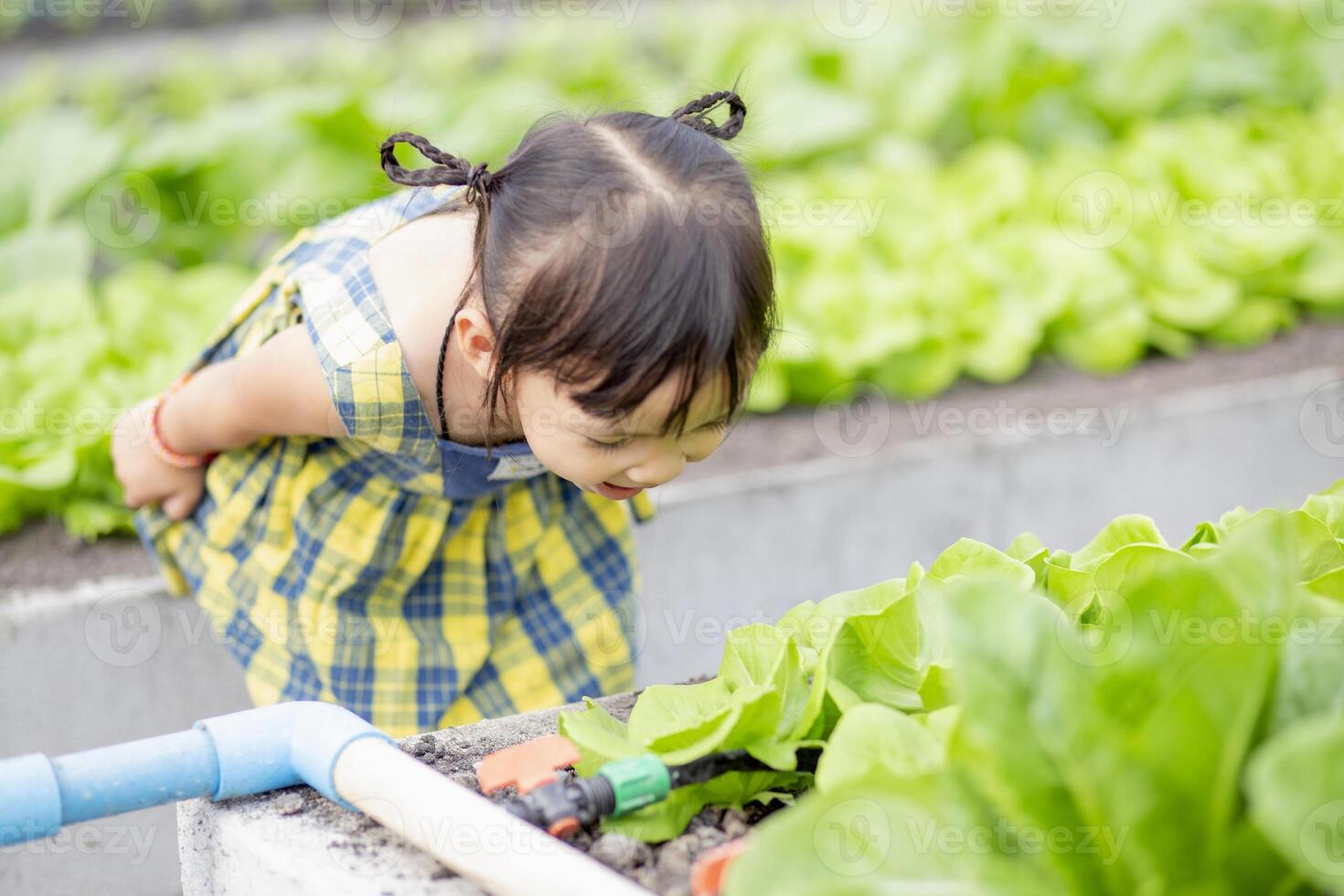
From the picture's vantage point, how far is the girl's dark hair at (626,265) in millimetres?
1181

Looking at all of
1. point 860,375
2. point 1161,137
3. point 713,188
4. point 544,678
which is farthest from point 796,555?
point 1161,137

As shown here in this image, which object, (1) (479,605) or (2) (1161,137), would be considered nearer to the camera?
(1) (479,605)

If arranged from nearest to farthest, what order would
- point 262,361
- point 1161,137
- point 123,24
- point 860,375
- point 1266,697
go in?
point 1266,697, point 262,361, point 860,375, point 1161,137, point 123,24

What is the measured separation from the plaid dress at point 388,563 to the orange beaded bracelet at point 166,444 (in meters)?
0.03

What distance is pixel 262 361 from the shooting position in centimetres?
149

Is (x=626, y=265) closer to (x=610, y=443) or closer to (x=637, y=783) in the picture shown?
(x=610, y=443)

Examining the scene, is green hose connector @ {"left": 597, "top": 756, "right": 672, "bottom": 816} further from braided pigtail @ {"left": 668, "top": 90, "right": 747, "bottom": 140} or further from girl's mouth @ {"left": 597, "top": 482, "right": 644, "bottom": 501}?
braided pigtail @ {"left": 668, "top": 90, "right": 747, "bottom": 140}

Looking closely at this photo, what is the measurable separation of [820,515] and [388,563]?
88cm

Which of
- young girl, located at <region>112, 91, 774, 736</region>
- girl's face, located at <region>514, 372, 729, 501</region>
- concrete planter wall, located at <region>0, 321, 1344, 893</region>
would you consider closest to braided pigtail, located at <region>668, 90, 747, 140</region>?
young girl, located at <region>112, 91, 774, 736</region>

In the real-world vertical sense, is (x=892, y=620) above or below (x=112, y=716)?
above

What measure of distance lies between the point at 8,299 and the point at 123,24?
2971 millimetres

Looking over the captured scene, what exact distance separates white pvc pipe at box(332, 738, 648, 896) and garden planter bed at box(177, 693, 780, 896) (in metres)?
0.01

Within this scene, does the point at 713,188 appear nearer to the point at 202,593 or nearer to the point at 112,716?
the point at 202,593

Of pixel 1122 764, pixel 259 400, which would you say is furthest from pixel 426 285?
pixel 1122 764
